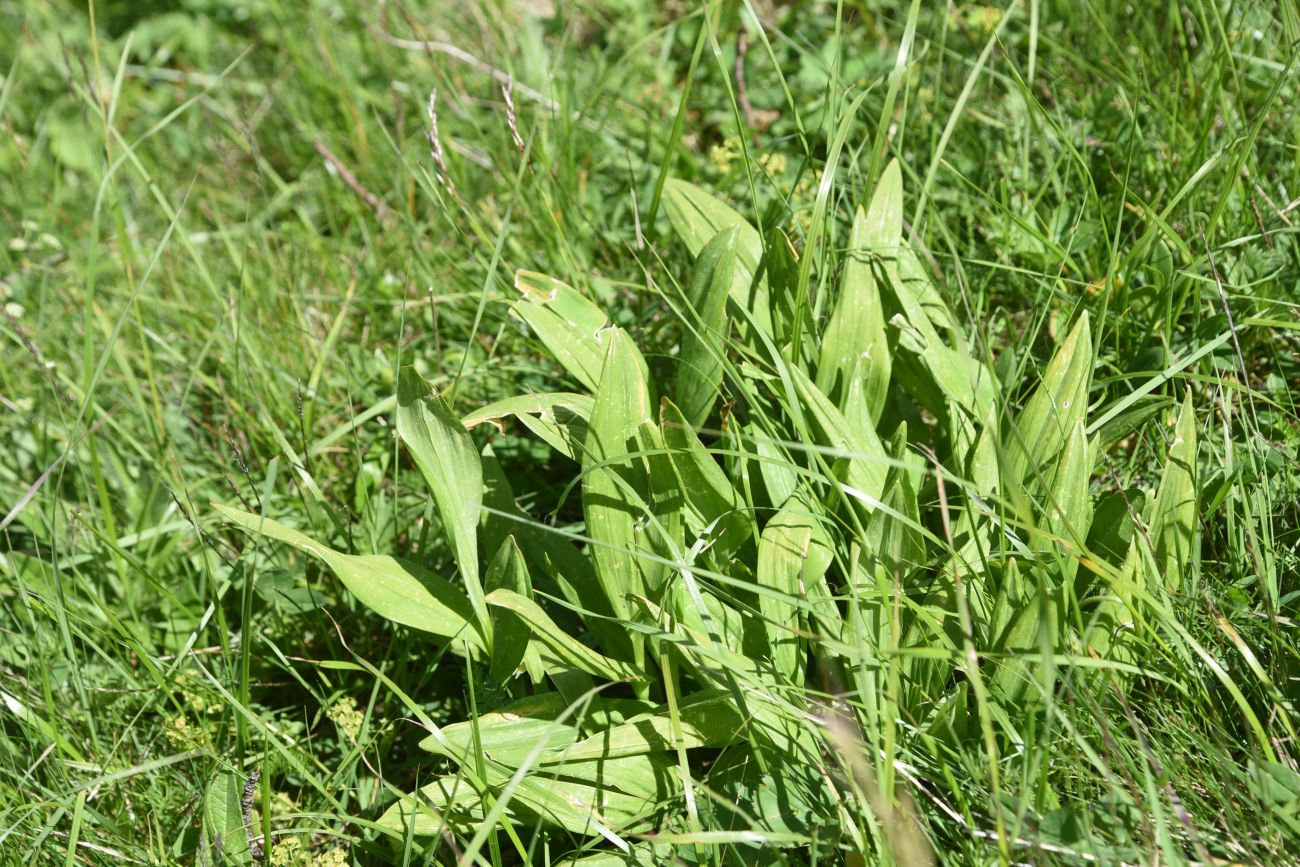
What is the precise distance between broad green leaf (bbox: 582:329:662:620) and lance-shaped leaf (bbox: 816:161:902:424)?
1.08ft

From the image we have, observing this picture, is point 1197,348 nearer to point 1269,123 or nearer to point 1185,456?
point 1185,456

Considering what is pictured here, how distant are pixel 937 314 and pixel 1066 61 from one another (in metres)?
0.96

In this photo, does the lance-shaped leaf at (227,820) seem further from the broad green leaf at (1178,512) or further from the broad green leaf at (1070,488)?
the broad green leaf at (1178,512)

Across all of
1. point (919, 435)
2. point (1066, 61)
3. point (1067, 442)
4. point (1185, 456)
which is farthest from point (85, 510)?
point (1066, 61)

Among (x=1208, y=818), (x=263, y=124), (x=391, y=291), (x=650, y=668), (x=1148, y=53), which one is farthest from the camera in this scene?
(x=263, y=124)

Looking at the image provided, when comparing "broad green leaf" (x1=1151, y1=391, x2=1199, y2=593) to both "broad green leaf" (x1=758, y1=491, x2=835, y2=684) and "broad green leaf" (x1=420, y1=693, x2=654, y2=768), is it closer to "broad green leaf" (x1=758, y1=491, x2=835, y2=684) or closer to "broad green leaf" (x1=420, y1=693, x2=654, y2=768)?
"broad green leaf" (x1=758, y1=491, x2=835, y2=684)

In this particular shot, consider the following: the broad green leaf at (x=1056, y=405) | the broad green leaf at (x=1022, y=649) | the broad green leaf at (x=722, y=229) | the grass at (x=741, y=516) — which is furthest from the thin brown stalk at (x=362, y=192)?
the broad green leaf at (x=1022, y=649)

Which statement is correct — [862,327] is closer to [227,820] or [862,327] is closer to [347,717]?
[347,717]

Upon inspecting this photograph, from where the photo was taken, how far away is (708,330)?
4.75ft

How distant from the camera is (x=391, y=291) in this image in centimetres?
240

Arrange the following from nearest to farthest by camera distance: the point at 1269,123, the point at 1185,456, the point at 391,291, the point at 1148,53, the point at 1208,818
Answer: the point at 1208,818
the point at 1185,456
the point at 1269,123
the point at 1148,53
the point at 391,291

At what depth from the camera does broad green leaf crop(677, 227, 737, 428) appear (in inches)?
58.8

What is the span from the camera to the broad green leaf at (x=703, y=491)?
1.37 m

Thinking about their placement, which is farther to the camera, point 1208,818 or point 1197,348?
point 1197,348
